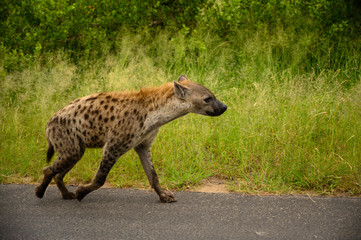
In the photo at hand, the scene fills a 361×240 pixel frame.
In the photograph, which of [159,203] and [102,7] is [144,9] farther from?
[159,203]

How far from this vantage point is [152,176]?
3.94 metres

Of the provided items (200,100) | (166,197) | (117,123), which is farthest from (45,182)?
(200,100)

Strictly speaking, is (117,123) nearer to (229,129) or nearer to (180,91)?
(180,91)

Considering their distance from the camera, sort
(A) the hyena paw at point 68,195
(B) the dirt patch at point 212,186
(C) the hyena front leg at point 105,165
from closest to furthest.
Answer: (C) the hyena front leg at point 105,165
(A) the hyena paw at point 68,195
(B) the dirt patch at point 212,186

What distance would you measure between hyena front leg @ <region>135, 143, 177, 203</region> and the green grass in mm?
386

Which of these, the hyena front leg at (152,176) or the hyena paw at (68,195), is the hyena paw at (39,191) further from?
the hyena front leg at (152,176)

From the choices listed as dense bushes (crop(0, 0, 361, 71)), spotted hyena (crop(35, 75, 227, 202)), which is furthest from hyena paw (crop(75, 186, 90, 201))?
dense bushes (crop(0, 0, 361, 71))

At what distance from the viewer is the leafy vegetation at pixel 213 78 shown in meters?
4.48

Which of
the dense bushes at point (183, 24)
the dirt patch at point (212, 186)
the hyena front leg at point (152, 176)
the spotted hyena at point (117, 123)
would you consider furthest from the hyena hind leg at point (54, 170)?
the dense bushes at point (183, 24)

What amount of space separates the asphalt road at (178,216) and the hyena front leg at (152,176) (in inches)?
3.1

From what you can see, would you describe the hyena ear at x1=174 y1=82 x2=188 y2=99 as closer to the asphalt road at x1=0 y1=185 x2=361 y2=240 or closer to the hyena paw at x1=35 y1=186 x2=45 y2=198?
the asphalt road at x1=0 y1=185 x2=361 y2=240

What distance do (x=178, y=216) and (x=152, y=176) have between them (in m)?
0.60

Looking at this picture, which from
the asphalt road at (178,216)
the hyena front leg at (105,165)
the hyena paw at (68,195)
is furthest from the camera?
the hyena paw at (68,195)

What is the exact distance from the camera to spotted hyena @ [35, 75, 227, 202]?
148 inches
